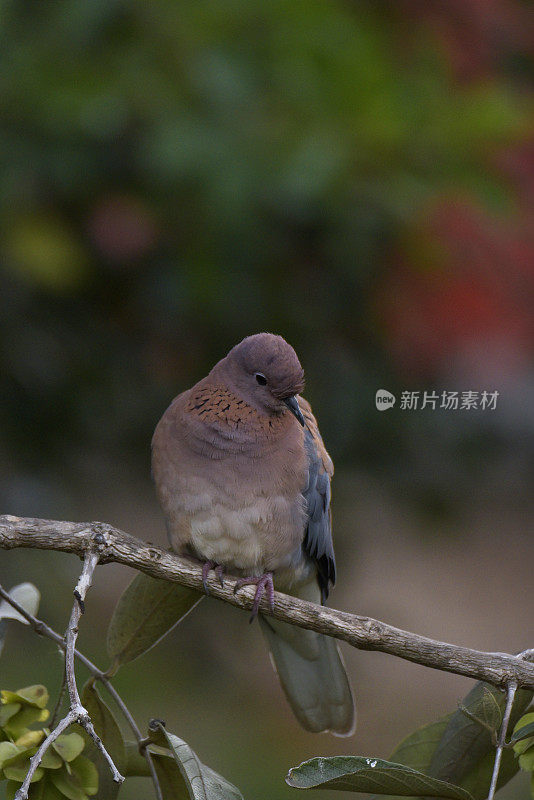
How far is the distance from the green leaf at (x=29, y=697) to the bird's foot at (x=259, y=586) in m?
0.41

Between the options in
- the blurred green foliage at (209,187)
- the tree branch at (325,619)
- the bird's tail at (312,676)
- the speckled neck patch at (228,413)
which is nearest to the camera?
the tree branch at (325,619)

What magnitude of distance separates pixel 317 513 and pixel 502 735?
0.77 m

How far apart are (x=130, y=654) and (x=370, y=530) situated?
174 centimetres

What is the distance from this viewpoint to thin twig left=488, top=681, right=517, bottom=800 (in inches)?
43.8

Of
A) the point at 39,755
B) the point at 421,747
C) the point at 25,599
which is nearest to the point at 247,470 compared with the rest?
the point at 25,599

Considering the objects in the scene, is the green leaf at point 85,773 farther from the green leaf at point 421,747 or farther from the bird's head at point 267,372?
the bird's head at point 267,372

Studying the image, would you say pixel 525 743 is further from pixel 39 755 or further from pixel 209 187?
pixel 209 187

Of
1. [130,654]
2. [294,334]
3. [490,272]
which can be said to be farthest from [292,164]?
[130,654]

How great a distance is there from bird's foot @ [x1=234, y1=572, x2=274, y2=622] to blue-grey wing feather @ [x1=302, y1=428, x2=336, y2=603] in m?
0.14

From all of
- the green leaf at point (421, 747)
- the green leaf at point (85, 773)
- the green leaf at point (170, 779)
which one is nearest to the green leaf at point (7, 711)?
the green leaf at point (85, 773)

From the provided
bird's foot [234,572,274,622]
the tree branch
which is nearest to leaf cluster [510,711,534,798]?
the tree branch

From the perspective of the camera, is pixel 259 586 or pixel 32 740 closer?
pixel 32 740

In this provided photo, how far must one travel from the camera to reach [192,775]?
1.22 metres

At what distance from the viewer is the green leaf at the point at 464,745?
1.35m
